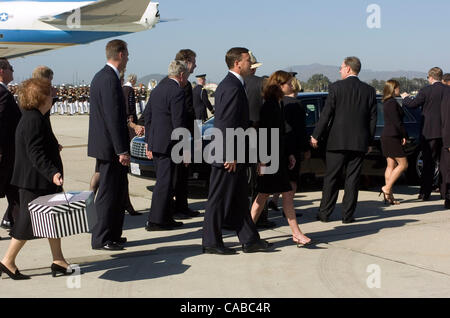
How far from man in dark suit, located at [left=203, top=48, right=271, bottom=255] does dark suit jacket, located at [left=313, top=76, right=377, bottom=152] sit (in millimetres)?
1744

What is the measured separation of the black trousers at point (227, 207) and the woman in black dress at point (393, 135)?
320 centimetres

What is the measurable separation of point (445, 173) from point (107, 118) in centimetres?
480

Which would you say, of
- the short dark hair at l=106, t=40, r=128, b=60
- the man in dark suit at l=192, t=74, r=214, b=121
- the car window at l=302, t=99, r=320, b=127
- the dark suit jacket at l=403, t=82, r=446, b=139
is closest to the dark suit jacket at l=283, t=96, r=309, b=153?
the car window at l=302, t=99, r=320, b=127

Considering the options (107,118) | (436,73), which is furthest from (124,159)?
(436,73)

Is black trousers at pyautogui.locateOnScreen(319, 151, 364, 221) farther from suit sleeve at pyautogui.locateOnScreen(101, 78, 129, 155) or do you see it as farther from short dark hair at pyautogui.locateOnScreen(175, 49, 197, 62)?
suit sleeve at pyautogui.locateOnScreen(101, 78, 129, 155)

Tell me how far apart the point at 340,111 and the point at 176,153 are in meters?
1.94

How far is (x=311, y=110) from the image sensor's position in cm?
890

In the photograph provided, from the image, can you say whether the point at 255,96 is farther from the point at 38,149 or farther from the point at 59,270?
the point at 59,270

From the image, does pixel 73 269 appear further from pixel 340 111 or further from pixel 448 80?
pixel 448 80

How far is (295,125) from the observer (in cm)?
679

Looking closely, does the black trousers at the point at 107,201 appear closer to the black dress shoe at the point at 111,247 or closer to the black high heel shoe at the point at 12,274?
the black dress shoe at the point at 111,247

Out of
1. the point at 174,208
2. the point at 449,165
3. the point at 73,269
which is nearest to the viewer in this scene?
the point at 73,269

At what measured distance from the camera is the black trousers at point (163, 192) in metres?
6.67
